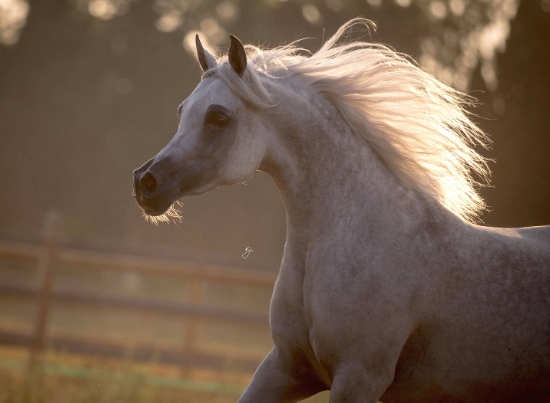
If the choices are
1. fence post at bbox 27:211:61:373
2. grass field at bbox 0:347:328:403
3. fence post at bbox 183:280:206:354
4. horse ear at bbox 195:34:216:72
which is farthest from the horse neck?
fence post at bbox 183:280:206:354

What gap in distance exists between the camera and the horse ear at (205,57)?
3.04 metres

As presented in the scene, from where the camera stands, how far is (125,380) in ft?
17.9

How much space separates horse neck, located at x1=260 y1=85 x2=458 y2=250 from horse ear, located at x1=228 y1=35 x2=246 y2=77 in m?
0.22

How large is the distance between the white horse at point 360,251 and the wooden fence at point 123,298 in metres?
4.61

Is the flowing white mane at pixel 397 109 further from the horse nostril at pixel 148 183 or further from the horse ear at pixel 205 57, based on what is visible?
the horse nostril at pixel 148 183

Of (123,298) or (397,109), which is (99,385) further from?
(397,109)

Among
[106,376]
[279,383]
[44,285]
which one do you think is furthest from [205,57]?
[44,285]

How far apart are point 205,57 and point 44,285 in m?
5.14

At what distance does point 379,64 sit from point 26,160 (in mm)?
19933

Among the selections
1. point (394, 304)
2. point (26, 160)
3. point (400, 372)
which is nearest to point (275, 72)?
point (394, 304)

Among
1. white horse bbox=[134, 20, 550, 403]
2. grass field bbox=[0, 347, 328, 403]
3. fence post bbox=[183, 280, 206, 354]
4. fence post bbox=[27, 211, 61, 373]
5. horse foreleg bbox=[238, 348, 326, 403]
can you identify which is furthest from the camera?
fence post bbox=[183, 280, 206, 354]

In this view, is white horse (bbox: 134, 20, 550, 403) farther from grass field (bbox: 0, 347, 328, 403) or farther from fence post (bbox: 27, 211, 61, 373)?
fence post (bbox: 27, 211, 61, 373)

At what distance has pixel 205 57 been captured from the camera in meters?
3.05

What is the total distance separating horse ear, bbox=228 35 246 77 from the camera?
279cm
